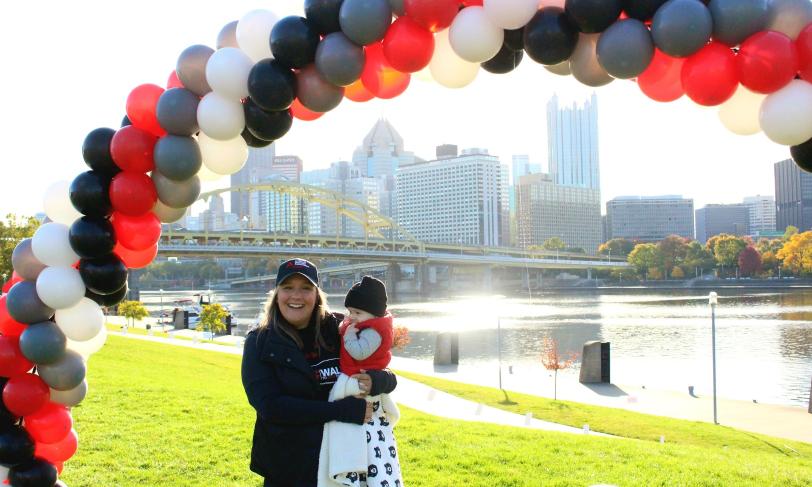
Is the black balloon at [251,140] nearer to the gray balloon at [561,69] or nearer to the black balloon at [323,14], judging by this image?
the black balloon at [323,14]

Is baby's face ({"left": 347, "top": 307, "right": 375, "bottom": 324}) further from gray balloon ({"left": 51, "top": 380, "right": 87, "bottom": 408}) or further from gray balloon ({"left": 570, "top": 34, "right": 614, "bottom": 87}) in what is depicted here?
gray balloon ({"left": 51, "top": 380, "right": 87, "bottom": 408})

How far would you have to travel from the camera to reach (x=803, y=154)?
329 centimetres

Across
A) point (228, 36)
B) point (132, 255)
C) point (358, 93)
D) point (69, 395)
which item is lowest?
point (69, 395)

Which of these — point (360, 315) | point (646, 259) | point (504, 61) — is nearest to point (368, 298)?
point (360, 315)

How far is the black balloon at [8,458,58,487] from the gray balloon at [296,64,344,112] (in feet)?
9.04

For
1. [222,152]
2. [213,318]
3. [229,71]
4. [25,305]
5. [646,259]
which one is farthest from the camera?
[646,259]

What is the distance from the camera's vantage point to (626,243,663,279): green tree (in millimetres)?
82250

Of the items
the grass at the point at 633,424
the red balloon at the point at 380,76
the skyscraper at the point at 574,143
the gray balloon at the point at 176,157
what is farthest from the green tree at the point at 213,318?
the skyscraper at the point at 574,143

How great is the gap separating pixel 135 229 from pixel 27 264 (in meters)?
0.72

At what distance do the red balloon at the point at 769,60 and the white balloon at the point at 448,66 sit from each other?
151 centimetres

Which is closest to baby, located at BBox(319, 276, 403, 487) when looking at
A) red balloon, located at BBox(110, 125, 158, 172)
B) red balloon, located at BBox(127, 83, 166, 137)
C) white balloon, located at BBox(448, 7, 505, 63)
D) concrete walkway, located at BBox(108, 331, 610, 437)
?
white balloon, located at BBox(448, 7, 505, 63)

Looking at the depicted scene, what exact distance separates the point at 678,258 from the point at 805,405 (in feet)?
238

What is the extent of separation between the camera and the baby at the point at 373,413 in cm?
283

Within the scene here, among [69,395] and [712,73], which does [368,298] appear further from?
[69,395]
